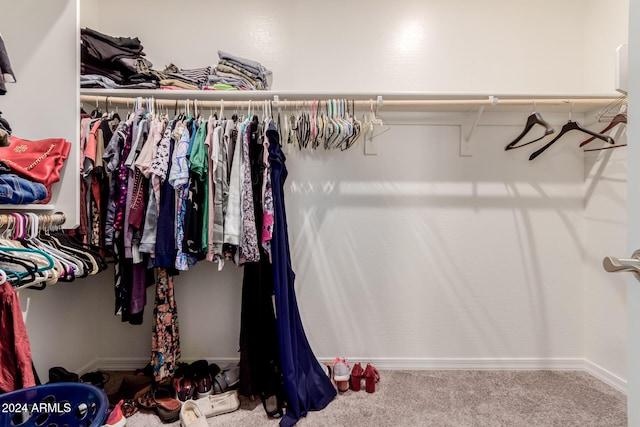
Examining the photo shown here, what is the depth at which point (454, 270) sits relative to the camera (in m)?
2.06

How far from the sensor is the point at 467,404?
1661mm

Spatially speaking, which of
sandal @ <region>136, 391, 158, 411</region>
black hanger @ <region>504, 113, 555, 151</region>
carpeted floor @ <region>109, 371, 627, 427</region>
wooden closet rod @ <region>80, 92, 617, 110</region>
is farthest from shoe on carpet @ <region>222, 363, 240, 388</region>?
black hanger @ <region>504, 113, 555, 151</region>

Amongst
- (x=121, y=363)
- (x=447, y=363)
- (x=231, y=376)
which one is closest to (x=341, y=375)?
(x=231, y=376)

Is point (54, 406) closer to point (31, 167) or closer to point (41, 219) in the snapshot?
point (41, 219)

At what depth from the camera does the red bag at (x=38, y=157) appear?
1.31m

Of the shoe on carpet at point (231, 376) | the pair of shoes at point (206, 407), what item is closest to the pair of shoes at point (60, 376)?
the pair of shoes at point (206, 407)

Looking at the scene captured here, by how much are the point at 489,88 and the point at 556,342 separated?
5.70 feet

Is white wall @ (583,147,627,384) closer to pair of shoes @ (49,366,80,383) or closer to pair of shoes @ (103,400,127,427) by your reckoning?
pair of shoes @ (103,400,127,427)

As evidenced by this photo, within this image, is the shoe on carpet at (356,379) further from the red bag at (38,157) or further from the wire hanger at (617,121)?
the wire hanger at (617,121)

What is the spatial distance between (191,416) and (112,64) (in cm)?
194

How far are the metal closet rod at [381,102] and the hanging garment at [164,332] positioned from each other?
3.09 ft

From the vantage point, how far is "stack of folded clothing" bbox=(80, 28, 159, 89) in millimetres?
1683

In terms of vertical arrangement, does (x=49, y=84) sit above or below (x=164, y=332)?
above

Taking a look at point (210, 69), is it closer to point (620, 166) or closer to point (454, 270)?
point (454, 270)
